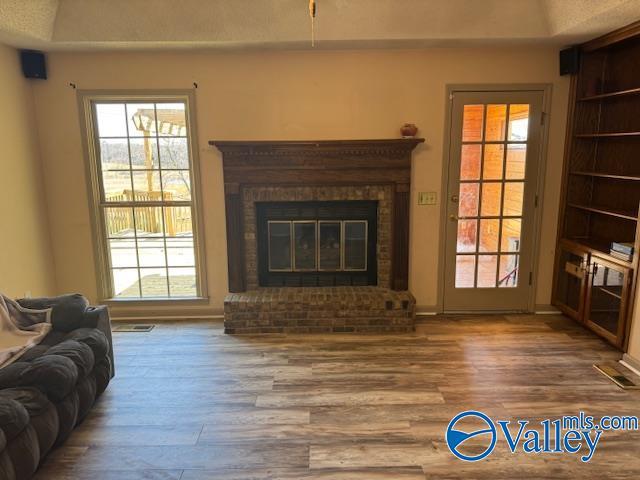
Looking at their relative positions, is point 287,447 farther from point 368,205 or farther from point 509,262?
point 509,262

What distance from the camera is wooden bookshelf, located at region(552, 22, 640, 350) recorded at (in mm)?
3447

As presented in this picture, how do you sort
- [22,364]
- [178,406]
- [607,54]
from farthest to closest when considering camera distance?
1. [607,54]
2. [178,406]
3. [22,364]

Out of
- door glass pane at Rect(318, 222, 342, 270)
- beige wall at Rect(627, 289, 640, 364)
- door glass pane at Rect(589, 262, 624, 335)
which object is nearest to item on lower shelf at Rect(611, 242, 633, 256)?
door glass pane at Rect(589, 262, 624, 335)

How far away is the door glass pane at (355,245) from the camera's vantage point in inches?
163

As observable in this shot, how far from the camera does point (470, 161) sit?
3953 mm

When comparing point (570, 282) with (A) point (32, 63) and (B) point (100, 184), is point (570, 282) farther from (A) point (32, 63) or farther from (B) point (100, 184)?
(A) point (32, 63)

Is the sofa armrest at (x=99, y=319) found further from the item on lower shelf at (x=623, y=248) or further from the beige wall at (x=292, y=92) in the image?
the item on lower shelf at (x=623, y=248)

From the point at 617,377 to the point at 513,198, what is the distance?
1.71m

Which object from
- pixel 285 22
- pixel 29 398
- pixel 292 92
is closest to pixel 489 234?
pixel 292 92

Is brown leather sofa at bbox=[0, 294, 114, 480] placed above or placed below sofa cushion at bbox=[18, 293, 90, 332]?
below

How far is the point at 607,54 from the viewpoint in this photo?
146 inches

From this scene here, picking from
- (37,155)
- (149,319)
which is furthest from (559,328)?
(37,155)

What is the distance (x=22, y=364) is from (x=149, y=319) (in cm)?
192

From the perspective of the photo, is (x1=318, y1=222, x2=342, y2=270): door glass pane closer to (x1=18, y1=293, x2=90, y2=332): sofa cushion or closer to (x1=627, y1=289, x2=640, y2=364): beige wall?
(x1=18, y1=293, x2=90, y2=332): sofa cushion
